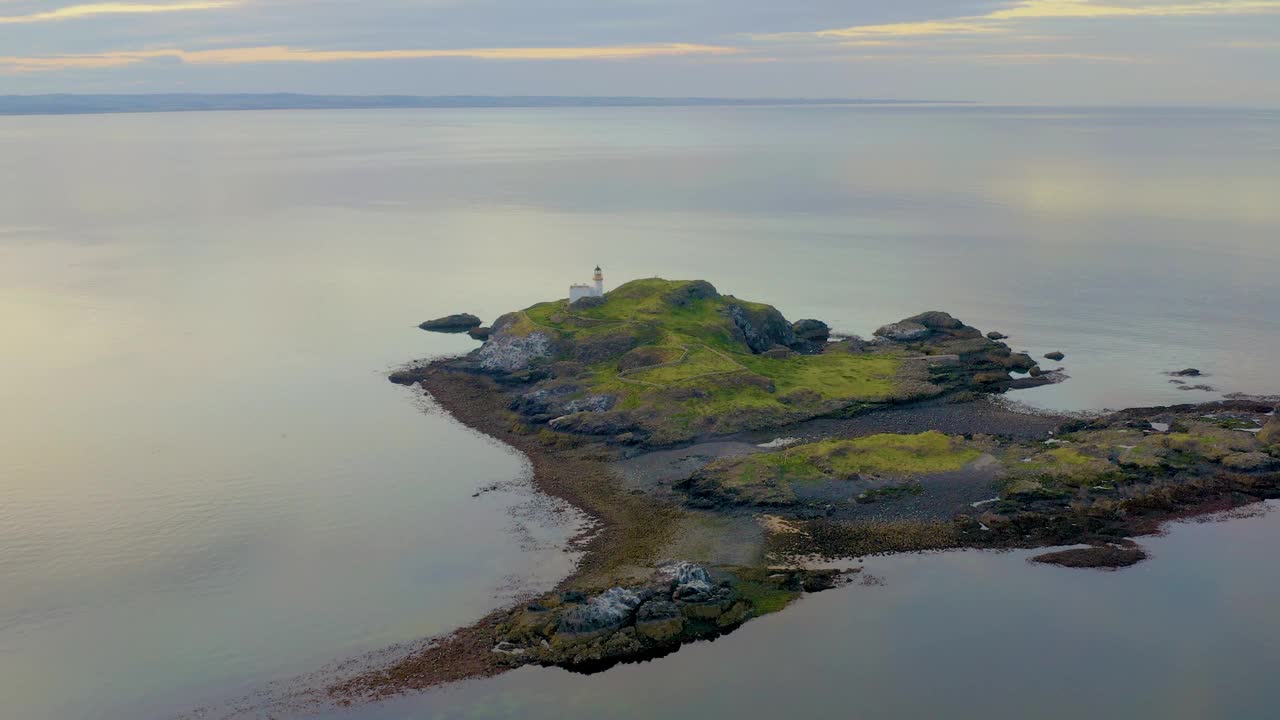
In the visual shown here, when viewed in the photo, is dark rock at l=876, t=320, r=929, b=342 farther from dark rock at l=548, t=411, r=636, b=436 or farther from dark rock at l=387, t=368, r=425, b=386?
dark rock at l=387, t=368, r=425, b=386

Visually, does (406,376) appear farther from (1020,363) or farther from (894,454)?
(1020,363)

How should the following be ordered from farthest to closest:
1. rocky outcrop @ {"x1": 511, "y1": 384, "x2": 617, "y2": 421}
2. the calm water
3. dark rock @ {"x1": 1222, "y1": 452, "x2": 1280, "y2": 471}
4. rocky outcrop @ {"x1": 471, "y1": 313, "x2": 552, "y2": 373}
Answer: rocky outcrop @ {"x1": 471, "y1": 313, "x2": 552, "y2": 373} < rocky outcrop @ {"x1": 511, "y1": 384, "x2": 617, "y2": 421} < dark rock @ {"x1": 1222, "y1": 452, "x2": 1280, "y2": 471} < the calm water

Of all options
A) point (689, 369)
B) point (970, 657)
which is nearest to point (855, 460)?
point (689, 369)

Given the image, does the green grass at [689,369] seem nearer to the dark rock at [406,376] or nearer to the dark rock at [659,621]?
the dark rock at [406,376]

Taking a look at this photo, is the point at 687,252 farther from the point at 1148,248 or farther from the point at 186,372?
the point at 186,372

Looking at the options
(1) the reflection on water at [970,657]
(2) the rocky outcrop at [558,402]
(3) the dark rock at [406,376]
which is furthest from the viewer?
(3) the dark rock at [406,376]

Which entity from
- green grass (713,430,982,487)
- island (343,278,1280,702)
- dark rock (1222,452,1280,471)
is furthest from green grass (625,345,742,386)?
dark rock (1222,452,1280,471)

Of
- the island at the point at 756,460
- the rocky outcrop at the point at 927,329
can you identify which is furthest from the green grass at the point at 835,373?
the rocky outcrop at the point at 927,329
